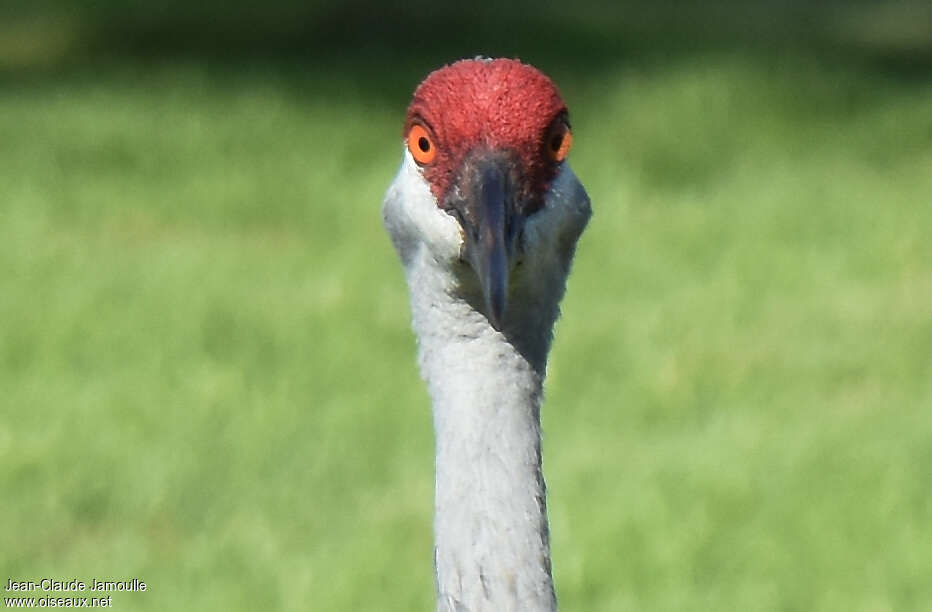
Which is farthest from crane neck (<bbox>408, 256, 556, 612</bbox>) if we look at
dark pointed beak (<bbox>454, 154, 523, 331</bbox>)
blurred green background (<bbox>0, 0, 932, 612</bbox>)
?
blurred green background (<bbox>0, 0, 932, 612</bbox>)

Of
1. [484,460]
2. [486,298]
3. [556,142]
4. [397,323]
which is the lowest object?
[484,460]

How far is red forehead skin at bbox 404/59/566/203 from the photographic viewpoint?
2.83 meters

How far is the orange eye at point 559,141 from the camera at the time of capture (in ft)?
9.60

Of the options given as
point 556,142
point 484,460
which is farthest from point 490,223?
point 484,460

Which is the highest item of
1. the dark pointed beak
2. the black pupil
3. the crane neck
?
the black pupil

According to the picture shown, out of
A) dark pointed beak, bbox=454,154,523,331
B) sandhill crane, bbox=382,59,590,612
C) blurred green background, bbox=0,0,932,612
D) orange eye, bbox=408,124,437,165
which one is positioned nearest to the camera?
dark pointed beak, bbox=454,154,523,331

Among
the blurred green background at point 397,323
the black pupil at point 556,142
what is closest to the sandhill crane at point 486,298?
the black pupil at point 556,142

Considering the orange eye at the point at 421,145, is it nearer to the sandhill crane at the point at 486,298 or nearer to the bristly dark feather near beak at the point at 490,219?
the sandhill crane at the point at 486,298

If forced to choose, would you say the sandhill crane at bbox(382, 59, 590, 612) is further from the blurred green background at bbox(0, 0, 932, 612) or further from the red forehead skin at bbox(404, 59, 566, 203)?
the blurred green background at bbox(0, 0, 932, 612)

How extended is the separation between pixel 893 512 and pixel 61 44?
9.63 metres

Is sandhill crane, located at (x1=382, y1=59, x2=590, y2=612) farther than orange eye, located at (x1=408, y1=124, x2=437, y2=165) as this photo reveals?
No

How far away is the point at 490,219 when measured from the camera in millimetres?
2746

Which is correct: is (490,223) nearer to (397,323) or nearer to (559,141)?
(559,141)

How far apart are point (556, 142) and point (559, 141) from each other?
14 mm
